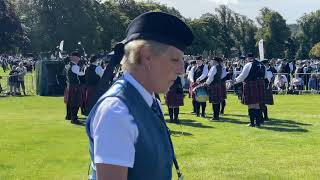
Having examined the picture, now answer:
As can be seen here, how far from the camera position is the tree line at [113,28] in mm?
63938

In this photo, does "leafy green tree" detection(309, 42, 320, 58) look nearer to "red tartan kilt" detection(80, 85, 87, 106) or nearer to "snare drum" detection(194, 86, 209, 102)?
"snare drum" detection(194, 86, 209, 102)

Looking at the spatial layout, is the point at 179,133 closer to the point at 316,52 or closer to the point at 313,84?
the point at 313,84

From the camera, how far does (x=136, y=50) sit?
2.37 metres

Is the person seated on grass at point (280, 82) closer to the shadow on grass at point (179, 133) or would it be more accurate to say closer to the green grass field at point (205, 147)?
the green grass field at point (205, 147)

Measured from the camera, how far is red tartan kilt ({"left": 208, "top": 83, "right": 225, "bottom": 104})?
16.2 m

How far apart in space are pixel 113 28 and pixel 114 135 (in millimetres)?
69896

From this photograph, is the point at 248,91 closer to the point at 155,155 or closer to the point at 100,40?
the point at 155,155

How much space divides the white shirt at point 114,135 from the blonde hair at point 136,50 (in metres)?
0.22

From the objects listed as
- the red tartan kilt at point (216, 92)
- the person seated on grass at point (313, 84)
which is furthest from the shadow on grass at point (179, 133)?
the person seated on grass at point (313, 84)

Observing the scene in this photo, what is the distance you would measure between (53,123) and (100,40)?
53.3 m

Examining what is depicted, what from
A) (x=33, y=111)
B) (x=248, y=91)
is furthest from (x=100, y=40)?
(x=248, y=91)

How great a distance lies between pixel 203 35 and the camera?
81.2 m

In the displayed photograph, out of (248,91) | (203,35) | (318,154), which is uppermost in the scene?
(203,35)

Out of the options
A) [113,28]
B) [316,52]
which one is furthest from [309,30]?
[113,28]
